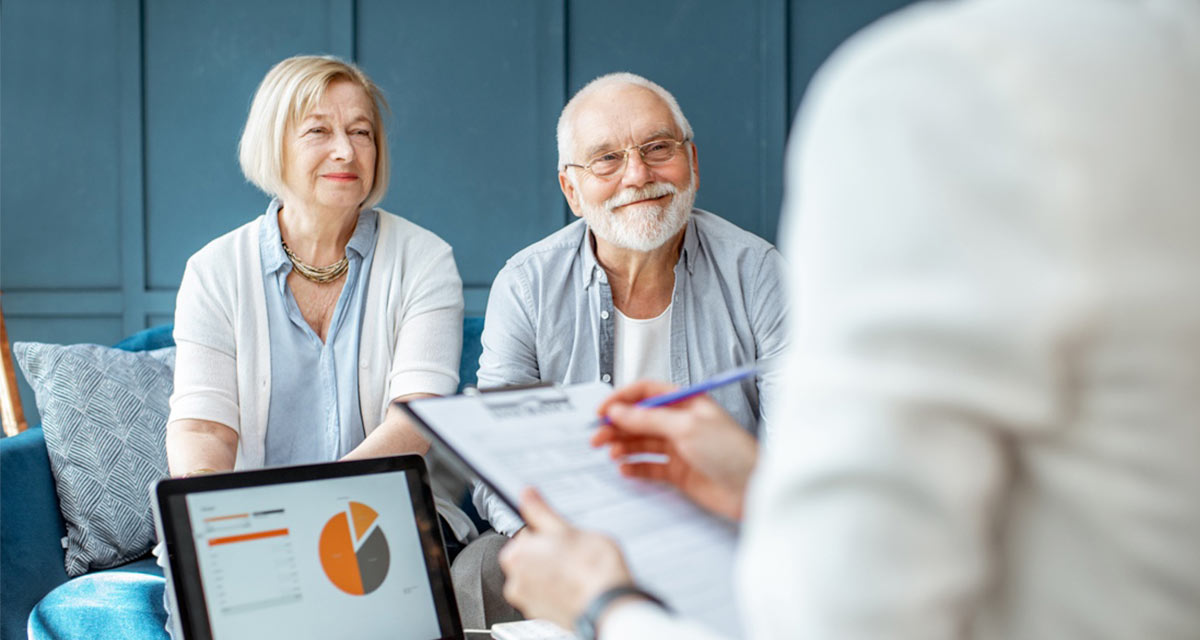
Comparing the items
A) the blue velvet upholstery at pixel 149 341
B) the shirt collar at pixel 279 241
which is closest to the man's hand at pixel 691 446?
the shirt collar at pixel 279 241

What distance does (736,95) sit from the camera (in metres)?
3.12

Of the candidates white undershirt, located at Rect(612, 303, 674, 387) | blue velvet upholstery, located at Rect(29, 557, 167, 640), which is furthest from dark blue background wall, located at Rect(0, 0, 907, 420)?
blue velvet upholstery, located at Rect(29, 557, 167, 640)

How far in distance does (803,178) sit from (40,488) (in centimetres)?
216

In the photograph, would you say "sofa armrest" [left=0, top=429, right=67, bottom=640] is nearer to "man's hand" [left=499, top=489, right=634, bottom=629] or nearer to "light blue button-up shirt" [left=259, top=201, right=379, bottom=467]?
"light blue button-up shirt" [left=259, top=201, right=379, bottom=467]

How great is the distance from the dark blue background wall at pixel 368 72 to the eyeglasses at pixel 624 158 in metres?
1.02

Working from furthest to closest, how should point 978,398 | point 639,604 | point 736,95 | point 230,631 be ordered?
point 736,95 → point 230,631 → point 639,604 → point 978,398

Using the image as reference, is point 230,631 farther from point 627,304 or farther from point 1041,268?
point 627,304

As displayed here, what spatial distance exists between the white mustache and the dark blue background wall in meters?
1.05

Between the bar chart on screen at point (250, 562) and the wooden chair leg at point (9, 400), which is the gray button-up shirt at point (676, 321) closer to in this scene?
the bar chart on screen at point (250, 562)

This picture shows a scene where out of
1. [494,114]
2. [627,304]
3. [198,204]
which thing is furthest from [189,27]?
[627,304]

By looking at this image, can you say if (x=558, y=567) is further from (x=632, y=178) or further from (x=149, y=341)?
(x=149, y=341)

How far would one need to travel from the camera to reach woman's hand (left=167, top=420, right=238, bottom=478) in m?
1.92

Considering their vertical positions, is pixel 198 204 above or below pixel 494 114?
below

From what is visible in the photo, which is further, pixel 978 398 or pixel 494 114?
pixel 494 114
